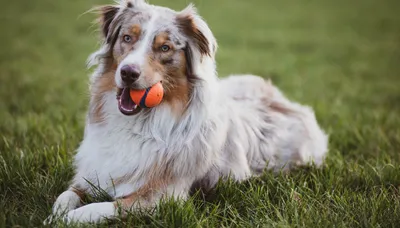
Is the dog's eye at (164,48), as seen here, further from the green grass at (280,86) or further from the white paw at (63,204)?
the white paw at (63,204)

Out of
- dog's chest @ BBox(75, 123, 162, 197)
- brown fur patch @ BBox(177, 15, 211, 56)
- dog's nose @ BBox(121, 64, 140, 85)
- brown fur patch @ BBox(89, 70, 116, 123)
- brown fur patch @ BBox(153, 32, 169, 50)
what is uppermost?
brown fur patch @ BBox(177, 15, 211, 56)

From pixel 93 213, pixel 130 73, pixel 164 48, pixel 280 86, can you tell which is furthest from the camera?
pixel 280 86

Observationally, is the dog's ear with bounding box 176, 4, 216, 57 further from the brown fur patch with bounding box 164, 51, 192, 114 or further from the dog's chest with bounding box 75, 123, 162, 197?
the dog's chest with bounding box 75, 123, 162, 197

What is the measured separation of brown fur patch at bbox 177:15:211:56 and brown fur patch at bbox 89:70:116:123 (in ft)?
2.23

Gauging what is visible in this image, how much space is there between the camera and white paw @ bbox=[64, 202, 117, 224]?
370 cm

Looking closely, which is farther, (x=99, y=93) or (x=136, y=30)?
(x=99, y=93)

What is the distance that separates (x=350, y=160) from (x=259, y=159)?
4.08 ft

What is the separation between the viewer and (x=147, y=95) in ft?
13.1

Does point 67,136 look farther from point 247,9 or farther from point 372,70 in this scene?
point 247,9

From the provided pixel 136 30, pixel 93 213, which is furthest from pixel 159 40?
pixel 93 213

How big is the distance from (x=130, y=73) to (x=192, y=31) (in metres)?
0.71

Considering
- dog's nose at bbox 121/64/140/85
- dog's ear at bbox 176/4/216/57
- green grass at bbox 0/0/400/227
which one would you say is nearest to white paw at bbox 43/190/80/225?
green grass at bbox 0/0/400/227

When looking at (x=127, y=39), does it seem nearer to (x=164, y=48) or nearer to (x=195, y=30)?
(x=164, y=48)

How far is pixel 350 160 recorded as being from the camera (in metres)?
5.63
